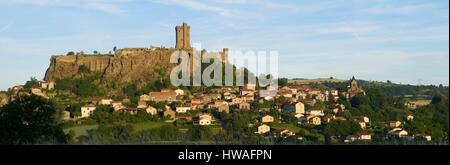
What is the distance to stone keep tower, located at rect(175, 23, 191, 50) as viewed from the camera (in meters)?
83.5

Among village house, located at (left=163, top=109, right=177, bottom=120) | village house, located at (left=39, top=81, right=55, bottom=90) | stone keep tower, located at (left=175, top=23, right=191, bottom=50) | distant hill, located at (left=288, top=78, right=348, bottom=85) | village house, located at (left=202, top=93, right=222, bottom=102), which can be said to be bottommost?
village house, located at (left=163, top=109, right=177, bottom=120)

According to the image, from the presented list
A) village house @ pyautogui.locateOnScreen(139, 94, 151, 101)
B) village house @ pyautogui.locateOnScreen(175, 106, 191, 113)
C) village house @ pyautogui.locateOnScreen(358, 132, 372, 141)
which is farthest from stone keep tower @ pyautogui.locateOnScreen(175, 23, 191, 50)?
village house @ pyautogui.locateOnScreen(358, 132, 372, 141)

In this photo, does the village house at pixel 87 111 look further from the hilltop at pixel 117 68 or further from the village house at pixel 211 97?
the hilltop at pixel 117 68

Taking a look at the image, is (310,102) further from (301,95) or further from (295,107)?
(301,95)

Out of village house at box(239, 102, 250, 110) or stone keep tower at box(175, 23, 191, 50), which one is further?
→ stone keep tower at box(175, 23, 191, 50)

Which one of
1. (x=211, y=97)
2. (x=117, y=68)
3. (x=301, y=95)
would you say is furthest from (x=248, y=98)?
(x=117, y=68)

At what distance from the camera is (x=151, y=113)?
47.3 metres

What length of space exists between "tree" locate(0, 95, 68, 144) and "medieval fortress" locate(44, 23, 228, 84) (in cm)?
6196

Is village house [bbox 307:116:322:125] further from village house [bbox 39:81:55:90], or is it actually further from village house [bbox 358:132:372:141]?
village house [bbox 39:81:55:90]

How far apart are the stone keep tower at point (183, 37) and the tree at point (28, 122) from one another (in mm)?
71048

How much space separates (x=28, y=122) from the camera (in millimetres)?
10906
